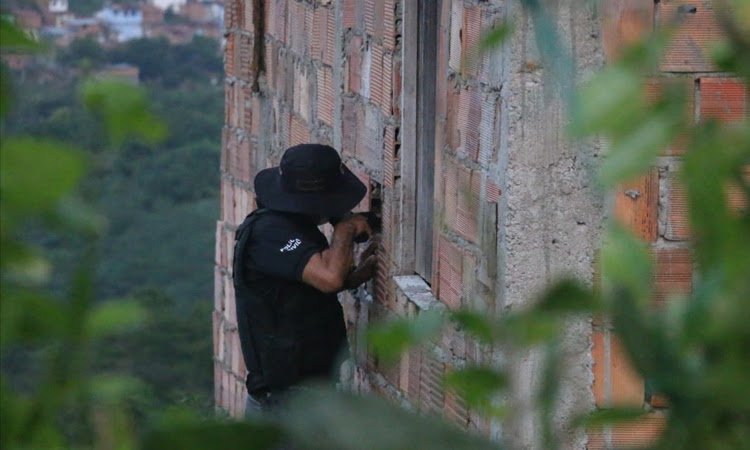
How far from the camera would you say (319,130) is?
216 inches

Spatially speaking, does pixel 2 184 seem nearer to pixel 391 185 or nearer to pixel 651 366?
pixel 651 366

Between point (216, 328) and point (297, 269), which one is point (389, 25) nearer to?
point (297, 269)

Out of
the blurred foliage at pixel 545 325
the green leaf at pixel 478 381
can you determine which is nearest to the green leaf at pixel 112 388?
the blurred foliage at pixel 545 325

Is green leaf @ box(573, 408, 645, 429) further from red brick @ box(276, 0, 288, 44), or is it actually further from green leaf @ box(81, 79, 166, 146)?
red brick @ box(276, 0, 288, 44)

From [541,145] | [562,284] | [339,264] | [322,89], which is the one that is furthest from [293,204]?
[562,284]

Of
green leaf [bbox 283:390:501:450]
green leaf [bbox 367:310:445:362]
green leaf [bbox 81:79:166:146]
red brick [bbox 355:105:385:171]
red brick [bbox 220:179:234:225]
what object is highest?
green leaf [bbox 81:79:166:146]

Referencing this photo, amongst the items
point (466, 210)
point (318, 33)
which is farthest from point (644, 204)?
point (318, 33)

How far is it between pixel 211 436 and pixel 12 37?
313 mm

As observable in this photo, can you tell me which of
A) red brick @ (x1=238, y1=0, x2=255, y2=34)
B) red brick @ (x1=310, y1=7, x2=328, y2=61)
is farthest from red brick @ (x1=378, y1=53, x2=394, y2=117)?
red brick @ (x1=238, y1=0, x2=255, y2=34)

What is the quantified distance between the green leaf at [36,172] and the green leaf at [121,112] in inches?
1.8

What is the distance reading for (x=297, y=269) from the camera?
15.3ft

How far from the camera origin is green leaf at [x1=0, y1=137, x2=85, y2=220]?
0.84 m

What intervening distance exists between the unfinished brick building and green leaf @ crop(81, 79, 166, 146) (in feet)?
3.97

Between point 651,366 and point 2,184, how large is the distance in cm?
44
